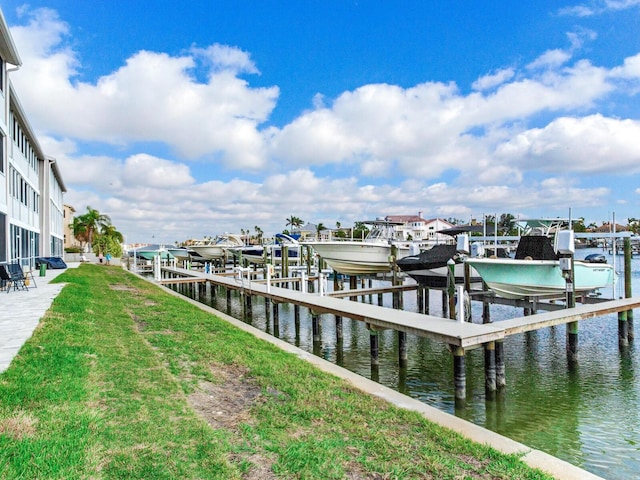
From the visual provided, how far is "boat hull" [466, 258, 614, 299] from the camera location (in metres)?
14.0

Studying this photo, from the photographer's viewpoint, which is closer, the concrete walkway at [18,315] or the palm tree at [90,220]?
the concrete walkway at [18,315]

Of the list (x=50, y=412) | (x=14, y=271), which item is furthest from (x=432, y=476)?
(x=14, y=271)

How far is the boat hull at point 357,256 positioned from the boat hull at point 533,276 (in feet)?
24.2

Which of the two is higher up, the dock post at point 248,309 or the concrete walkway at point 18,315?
the concrete walkway at point 18,315

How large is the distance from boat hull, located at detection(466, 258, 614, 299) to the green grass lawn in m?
9.00

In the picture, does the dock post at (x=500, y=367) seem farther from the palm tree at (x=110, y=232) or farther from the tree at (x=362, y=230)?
the palm tree at (x=110, y=232)

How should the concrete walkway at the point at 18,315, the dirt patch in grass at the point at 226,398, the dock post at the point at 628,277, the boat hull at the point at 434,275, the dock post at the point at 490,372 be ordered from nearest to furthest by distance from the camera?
the dirt patch in grass at the point at 226,398 < the concrete walkway at the point at 18,315 < the dock post at the point at 490,372 < the dock post at the point at 628,277 < the boat hull at the point at 434,275

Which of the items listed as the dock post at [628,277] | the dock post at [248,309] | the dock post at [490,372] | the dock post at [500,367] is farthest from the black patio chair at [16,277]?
the dock post at [628,277]

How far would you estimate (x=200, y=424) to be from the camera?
189 inches

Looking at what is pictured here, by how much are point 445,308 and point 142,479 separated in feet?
61.1

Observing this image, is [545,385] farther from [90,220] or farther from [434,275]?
[90,220]

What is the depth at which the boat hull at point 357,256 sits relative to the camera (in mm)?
22172

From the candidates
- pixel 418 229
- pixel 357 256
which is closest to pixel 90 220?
pixel 418 229

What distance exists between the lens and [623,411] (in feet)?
27.9
